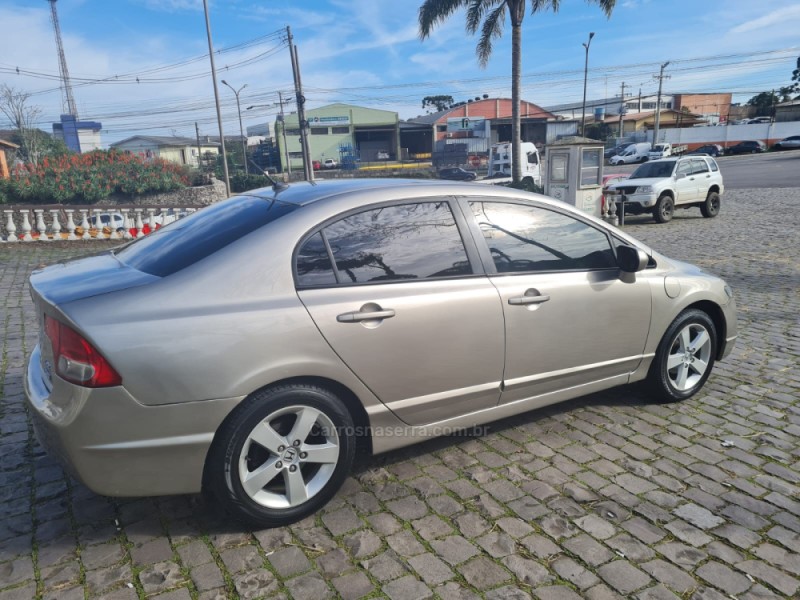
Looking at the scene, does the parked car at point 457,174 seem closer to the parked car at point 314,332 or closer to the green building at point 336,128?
the green building at point 336,128

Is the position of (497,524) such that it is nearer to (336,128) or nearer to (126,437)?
(126,437)

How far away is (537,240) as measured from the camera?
3.35 m

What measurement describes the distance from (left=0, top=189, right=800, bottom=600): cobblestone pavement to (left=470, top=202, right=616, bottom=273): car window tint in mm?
1097

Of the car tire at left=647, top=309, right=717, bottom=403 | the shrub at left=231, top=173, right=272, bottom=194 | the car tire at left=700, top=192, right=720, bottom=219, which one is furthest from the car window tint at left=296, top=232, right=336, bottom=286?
the shrub at left=231, top=173, right=272, bottom=194

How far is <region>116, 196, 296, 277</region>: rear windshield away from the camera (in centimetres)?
266

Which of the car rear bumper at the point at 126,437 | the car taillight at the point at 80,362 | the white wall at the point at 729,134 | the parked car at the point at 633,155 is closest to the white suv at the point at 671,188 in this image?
the car rear bumper at the point at 126,437

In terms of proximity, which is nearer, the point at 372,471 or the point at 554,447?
the point at 372,471

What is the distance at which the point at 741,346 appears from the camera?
521 centimetres

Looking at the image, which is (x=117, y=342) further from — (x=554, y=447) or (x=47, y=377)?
(x=554, y=447)

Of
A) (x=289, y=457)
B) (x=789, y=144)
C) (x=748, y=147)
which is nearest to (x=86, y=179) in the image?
(x=289, y=457)

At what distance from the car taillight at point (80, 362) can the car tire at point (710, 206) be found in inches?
649

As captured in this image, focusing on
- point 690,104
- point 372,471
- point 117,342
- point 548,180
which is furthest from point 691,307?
point 690,104

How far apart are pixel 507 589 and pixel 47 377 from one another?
2.19 metres

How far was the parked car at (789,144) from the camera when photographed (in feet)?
158
